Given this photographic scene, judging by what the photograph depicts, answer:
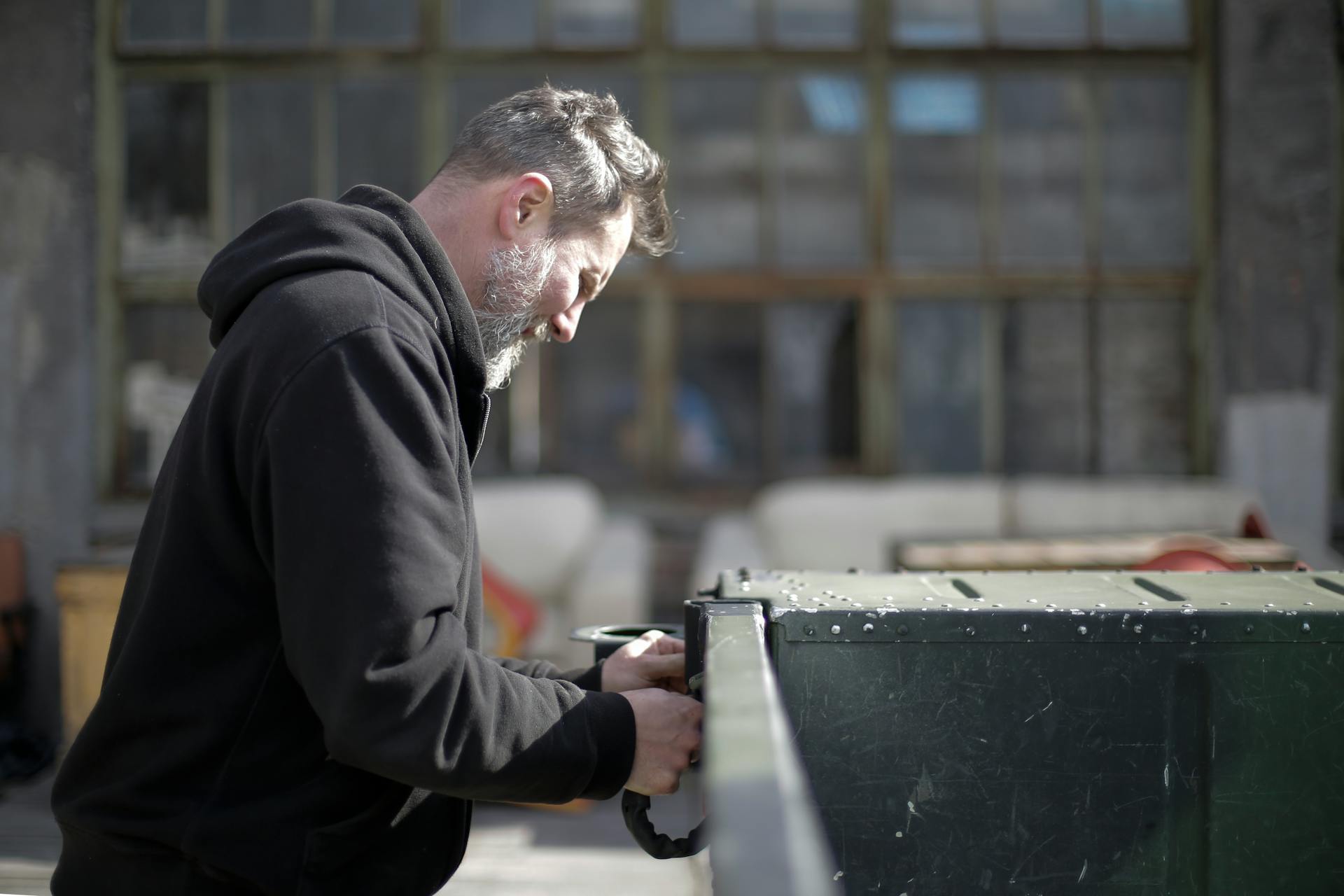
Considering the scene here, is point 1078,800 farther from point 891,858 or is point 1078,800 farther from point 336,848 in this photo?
point 336,848

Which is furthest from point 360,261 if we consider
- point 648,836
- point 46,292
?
point 46,292

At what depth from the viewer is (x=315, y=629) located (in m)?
1.06

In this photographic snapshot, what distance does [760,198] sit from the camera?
5.09 m

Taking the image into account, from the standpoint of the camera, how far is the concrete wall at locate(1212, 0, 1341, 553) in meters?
4.76

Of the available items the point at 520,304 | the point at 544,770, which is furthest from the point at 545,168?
the point at 544,770

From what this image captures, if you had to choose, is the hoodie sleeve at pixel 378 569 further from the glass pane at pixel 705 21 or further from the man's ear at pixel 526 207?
the glass pane at pixel 705 21

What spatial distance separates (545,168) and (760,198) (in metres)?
3.72

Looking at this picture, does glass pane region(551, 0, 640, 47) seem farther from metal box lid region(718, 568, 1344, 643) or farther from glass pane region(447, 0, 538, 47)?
metal box lid region(718, 568, 1344, 643)

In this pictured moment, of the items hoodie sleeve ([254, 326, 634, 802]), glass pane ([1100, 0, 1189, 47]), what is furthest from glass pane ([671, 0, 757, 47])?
hoodie sleeve ([254, 326, 634, 802])

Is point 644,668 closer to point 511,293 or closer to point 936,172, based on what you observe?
point 511,293

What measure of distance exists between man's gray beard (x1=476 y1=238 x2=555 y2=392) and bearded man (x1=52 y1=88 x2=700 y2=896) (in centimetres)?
16

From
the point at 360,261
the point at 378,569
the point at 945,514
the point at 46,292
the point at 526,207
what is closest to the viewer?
the point at 378,569

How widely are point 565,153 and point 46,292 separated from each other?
4.35 metres

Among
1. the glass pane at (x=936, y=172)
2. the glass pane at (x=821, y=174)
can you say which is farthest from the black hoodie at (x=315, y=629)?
the glass pane at (x=936, y=172)
